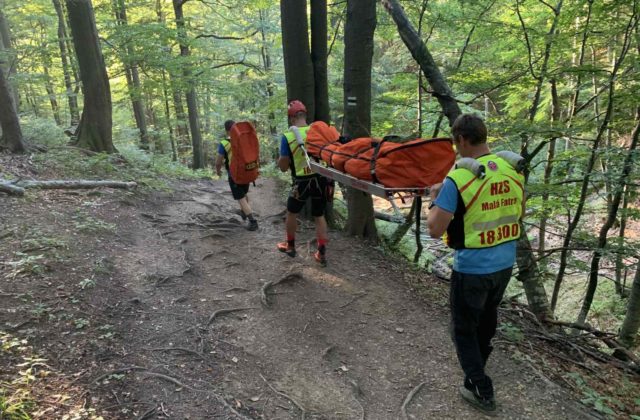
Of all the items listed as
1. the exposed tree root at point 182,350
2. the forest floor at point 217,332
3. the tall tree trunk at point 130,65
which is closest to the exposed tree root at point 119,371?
the forest floor at point 217,332

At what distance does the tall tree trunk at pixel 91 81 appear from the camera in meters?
10.8

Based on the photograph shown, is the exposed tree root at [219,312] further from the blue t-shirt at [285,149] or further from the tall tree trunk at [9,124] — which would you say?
the tall tree trunk at [9,124]

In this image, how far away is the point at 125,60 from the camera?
1451cm

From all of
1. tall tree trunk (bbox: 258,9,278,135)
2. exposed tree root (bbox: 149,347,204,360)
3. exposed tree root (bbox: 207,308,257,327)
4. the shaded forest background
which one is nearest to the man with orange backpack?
the shaded forest background

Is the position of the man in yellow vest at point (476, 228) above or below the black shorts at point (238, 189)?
above

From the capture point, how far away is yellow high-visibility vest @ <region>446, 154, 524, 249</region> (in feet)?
10.6

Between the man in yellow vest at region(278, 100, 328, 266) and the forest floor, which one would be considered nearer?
the forest floor

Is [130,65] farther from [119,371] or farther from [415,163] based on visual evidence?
[415,163]

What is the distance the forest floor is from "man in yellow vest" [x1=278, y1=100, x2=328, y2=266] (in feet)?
2.49

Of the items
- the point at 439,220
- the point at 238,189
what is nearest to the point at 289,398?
the point at 439,220

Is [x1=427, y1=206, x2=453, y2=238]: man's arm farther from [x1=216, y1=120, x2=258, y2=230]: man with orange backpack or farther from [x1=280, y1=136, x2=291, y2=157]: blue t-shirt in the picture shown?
[x1=216, y1=120, x2=258, y2=230]: man with orange backpack

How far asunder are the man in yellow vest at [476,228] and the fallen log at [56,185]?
7.33 meters

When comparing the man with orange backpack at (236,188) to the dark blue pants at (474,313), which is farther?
the man with orange backpack at (236,188)

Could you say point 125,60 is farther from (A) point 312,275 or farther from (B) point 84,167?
(A) point 312,275
